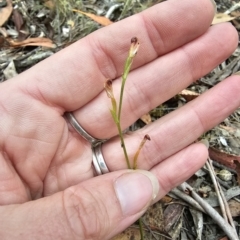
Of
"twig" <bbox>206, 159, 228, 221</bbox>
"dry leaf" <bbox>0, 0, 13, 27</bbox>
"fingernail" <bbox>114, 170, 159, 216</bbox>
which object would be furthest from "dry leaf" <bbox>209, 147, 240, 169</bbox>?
"dry leaf" <bbox>0, 0, 13, 27</bbox>

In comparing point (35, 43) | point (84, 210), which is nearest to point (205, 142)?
point (84, 210)

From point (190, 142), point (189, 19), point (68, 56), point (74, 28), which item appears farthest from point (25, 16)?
point (190, 142)

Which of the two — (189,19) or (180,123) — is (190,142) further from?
(189,19)

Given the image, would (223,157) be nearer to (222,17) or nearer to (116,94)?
(116,94)

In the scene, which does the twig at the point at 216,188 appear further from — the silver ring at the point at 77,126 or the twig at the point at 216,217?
the silver ring at the point at 77,126

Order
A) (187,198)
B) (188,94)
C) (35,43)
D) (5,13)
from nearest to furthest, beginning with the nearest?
(187,198) → (188,94) → (35,43) → (5,13)

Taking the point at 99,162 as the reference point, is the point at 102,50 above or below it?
above

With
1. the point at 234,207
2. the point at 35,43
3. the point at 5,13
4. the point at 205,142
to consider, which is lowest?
the point at 234,207
